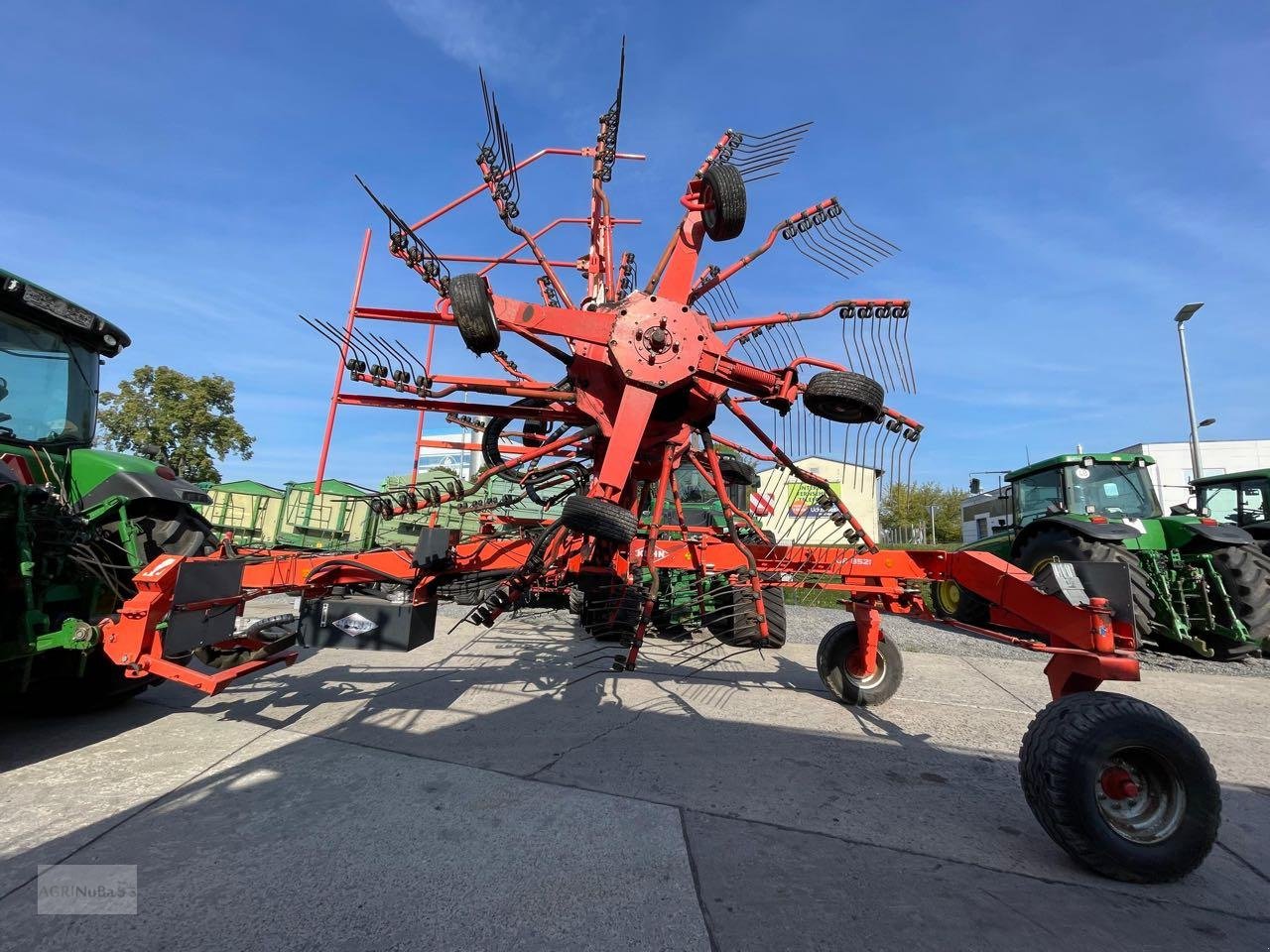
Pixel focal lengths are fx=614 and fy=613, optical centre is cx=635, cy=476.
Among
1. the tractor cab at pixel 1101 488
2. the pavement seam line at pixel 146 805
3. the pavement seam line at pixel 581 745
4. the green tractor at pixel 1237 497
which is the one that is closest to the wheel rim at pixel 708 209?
the pavement seam line at pixel 581 745

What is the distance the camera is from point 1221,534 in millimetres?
7461

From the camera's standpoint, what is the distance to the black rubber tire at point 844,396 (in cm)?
386

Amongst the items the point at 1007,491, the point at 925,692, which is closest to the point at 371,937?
the point at 925,692

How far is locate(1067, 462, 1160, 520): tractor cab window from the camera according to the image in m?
8.88

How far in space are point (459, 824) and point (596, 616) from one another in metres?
1.67

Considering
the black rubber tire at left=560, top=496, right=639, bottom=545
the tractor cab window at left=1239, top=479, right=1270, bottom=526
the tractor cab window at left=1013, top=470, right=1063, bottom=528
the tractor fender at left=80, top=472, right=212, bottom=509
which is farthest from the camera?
the tractor cab window at left=1239, top=479, right=1270, bottom=526

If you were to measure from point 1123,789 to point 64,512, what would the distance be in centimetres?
593

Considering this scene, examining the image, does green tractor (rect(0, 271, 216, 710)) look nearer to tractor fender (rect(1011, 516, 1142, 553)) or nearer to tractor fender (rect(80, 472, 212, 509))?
tractor fender (rect(80, 472, 212, 509))

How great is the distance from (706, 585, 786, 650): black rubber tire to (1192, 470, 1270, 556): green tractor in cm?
748

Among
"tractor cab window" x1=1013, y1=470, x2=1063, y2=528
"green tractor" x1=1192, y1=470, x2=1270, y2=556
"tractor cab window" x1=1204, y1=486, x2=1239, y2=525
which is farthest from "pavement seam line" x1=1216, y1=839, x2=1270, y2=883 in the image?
"tractor cab window" x1=1204, y1=486, x2=1239, y2=525

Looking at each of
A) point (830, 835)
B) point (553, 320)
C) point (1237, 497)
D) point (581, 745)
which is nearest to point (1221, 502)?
point (1237, 497)

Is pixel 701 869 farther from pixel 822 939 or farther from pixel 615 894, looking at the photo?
pixel 822 939

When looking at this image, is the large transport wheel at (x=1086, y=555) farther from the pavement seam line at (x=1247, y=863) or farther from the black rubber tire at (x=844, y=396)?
the black rubber tire at (x=844, y=396)

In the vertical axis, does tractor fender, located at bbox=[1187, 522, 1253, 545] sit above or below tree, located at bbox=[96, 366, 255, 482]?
below
